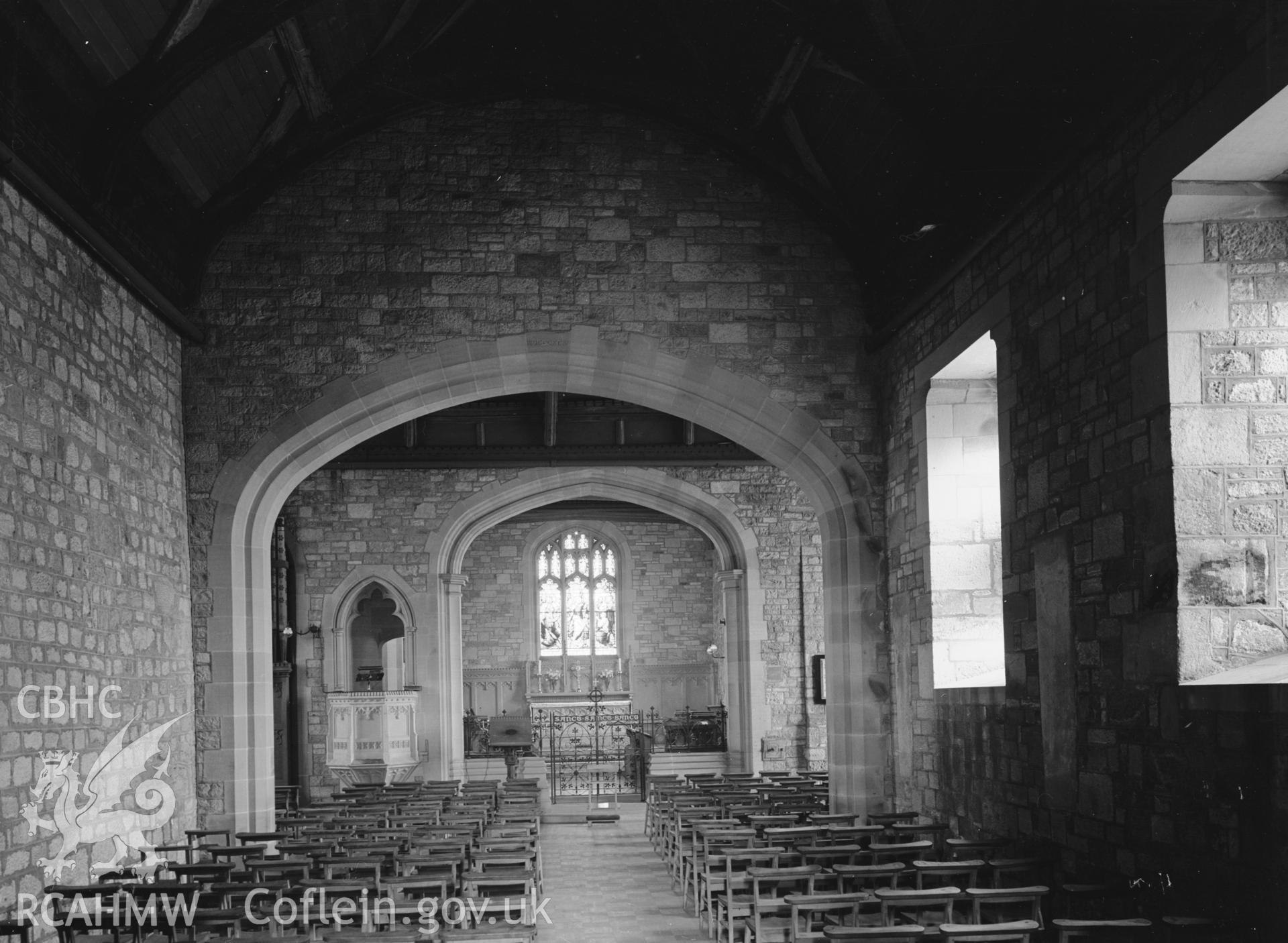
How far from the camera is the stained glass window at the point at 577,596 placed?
982 inches

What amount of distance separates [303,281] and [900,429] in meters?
5.04

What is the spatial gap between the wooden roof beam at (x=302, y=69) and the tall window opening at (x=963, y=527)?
524 cm

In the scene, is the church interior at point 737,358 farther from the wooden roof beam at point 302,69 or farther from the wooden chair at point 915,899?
the wooden chair at point 915,899

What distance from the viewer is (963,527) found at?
9.86 m

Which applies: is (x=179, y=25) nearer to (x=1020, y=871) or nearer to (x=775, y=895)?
(x=775, y=895)

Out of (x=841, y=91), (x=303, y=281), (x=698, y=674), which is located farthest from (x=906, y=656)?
(x=698, y=674)

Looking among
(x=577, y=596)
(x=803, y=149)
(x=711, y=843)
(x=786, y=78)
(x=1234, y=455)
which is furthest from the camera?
(x=577, y=596)

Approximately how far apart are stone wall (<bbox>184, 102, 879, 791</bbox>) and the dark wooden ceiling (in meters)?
0.25

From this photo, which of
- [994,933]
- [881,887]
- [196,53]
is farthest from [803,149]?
[994,933]

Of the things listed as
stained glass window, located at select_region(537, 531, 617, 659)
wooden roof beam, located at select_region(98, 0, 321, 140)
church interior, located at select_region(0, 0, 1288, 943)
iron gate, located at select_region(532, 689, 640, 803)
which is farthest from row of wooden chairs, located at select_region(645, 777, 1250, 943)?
Answer: stained glass window, located at select_region(537, 531, 617, 659)

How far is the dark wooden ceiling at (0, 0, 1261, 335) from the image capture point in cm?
698

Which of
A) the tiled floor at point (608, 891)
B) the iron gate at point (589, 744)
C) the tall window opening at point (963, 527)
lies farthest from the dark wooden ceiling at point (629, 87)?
the iron gate at point (589, 744)

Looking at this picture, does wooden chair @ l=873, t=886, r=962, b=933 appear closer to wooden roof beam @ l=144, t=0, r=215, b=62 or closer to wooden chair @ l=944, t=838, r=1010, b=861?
wooden chair @ l=944, t=838, r=1010, b=861

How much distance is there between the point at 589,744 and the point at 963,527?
14.4 metres
